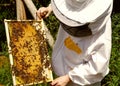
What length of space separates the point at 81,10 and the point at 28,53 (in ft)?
2.33

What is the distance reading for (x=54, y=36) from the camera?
21.3 ft

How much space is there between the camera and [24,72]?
3.45m

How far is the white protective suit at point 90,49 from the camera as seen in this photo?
3.09m

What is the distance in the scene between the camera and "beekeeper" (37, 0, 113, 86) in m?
3.06

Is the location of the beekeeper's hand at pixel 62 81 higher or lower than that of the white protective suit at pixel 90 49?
lower

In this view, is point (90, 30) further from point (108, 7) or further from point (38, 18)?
point (38, 18)

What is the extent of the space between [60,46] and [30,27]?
334 millimetres

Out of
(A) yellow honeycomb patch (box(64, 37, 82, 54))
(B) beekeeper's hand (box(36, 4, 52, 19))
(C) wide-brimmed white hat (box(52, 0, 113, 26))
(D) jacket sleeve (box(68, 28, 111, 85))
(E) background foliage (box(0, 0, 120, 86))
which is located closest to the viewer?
(C) wide-brimmed white hat (box(52, 0, 113, 26))

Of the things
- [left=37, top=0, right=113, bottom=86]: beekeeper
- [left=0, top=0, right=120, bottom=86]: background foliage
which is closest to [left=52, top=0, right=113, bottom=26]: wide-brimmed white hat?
[left=37, top=0, right=113, bottom=86]: beekeeper

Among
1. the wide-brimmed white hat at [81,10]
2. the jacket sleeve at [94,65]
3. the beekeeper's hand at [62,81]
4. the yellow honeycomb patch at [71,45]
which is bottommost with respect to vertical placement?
the beekeeper's hand at [62,81]

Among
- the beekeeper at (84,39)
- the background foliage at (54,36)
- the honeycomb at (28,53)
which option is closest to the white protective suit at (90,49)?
the beekeeper at (84,39)

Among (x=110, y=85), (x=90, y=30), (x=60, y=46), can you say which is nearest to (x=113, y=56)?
(x=110, y=85)

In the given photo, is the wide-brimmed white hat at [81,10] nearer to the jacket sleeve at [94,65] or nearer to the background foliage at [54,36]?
the jacket sleeve at [94,65]

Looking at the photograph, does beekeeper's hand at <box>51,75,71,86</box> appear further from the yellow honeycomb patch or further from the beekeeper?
the yellow honeycomb patch
